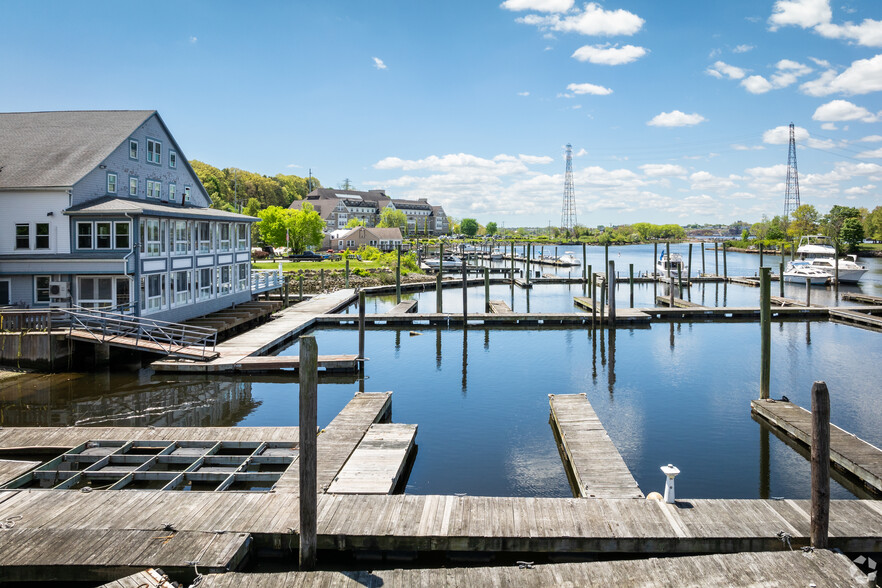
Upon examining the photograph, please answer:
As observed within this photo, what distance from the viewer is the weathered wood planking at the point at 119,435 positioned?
16.4 meters

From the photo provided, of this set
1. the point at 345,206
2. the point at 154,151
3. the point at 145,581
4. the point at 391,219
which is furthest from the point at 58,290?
the point at 391,219

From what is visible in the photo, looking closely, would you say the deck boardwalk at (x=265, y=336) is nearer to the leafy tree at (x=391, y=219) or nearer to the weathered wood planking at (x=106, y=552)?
the weathered wood planking at (x=106, y=552)

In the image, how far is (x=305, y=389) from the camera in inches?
386

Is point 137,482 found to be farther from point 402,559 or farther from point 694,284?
point 694,284

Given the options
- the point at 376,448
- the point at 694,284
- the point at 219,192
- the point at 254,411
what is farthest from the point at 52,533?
the point at 219,192

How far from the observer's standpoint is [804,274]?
2616 inches

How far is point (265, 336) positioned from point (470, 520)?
23.5m

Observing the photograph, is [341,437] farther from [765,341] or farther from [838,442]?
[765,341]

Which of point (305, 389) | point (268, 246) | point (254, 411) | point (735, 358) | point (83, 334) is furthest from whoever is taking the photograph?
point (268, 246)

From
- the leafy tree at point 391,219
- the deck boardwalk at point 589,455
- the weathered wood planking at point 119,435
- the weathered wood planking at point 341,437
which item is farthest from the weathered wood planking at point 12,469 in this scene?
the leafy tree at point 391,219

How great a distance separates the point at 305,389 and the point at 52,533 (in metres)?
5.17

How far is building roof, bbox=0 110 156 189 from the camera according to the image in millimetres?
28719

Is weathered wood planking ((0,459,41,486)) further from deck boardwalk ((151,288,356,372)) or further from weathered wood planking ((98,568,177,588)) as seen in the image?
deck boardwalk ((151,288,356,372))

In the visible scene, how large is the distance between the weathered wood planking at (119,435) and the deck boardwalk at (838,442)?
45.9 feet
